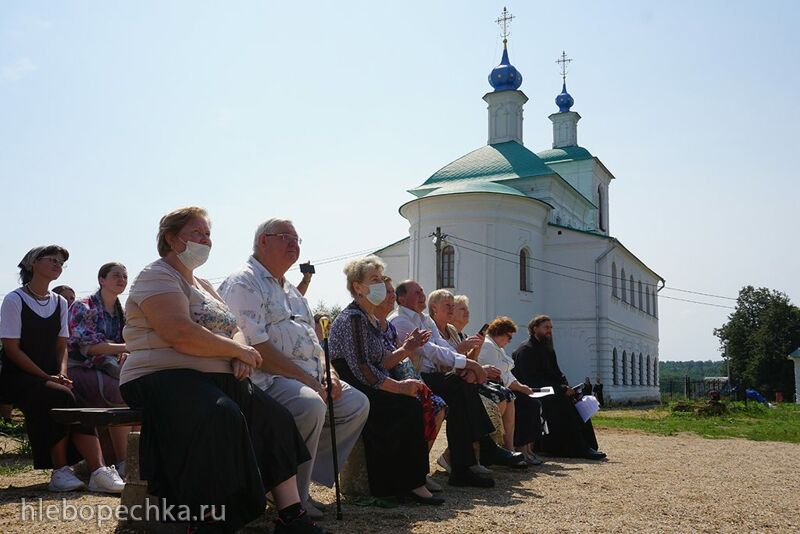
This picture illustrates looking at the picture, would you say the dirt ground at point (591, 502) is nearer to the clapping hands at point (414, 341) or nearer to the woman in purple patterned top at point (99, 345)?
the woman in purple patterned top at point (99, 345)

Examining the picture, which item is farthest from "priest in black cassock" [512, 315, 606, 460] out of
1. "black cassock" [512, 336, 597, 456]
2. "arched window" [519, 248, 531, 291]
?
"arched window" [519, 248, 531, 291]

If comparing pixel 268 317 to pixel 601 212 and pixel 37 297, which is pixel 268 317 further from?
pixel 601 212

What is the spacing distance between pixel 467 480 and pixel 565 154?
3807 centimetres

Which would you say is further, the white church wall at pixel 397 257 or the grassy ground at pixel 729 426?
the white church wall at pixel 397 257

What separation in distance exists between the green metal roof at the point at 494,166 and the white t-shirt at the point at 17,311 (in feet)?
96.1

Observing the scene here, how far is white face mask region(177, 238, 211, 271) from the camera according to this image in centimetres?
400

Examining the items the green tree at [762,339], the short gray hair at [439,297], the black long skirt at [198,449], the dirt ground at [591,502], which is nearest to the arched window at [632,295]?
the green tree at [762,339]

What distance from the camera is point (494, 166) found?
34.8 m

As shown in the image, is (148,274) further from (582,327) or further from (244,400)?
(582,327)

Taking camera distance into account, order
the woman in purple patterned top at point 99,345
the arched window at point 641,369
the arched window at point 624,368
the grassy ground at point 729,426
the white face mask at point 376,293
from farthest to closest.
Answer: the arched window at point 641,369 → the arched window at point 624,368 → the grassy ground at point 729,426 → the woman in purple patterned top at point 99,345 → the white face mask at point 376,293

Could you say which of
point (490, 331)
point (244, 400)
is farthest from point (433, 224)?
point (244, 400)

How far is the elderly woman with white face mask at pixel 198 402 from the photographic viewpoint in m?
3.48

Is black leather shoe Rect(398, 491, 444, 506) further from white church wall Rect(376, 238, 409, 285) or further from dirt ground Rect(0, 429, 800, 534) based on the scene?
white church wall Rect(376, 238, 409, 285)

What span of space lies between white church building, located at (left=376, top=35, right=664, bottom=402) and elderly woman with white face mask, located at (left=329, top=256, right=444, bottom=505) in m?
20.5
